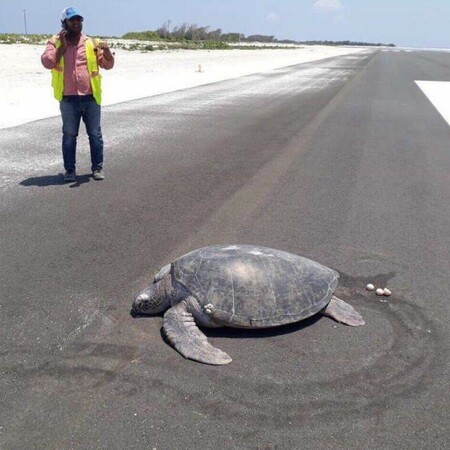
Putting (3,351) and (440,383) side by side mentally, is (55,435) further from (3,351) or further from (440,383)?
(440,383)

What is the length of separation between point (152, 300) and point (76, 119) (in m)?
4.11

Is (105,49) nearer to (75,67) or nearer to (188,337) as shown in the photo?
(75,67)

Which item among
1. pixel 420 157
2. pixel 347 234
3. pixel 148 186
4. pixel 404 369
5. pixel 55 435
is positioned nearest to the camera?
pixel 55 435

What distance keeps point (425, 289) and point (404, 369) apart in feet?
4.52

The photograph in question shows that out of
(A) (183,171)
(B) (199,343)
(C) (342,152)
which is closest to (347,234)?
(B) (199,343)

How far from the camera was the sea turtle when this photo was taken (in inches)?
145

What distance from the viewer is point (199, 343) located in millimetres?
3592

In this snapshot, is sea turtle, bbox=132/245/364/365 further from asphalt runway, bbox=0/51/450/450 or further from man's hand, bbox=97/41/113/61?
man's hand, bbox=97/41/113/61

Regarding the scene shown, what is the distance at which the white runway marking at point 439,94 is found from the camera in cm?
1711

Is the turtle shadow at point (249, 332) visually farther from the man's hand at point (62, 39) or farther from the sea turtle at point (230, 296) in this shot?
the man's hand at point (62, 39)

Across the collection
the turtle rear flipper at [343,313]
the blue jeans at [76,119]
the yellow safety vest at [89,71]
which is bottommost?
the turtle rear flipper at [343,313]

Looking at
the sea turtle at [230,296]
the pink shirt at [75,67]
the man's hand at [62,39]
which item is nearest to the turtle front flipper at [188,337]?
the sea turtle at [230,296]

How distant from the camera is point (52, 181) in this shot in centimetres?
762

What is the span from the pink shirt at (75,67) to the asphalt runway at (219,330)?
4.75ft
